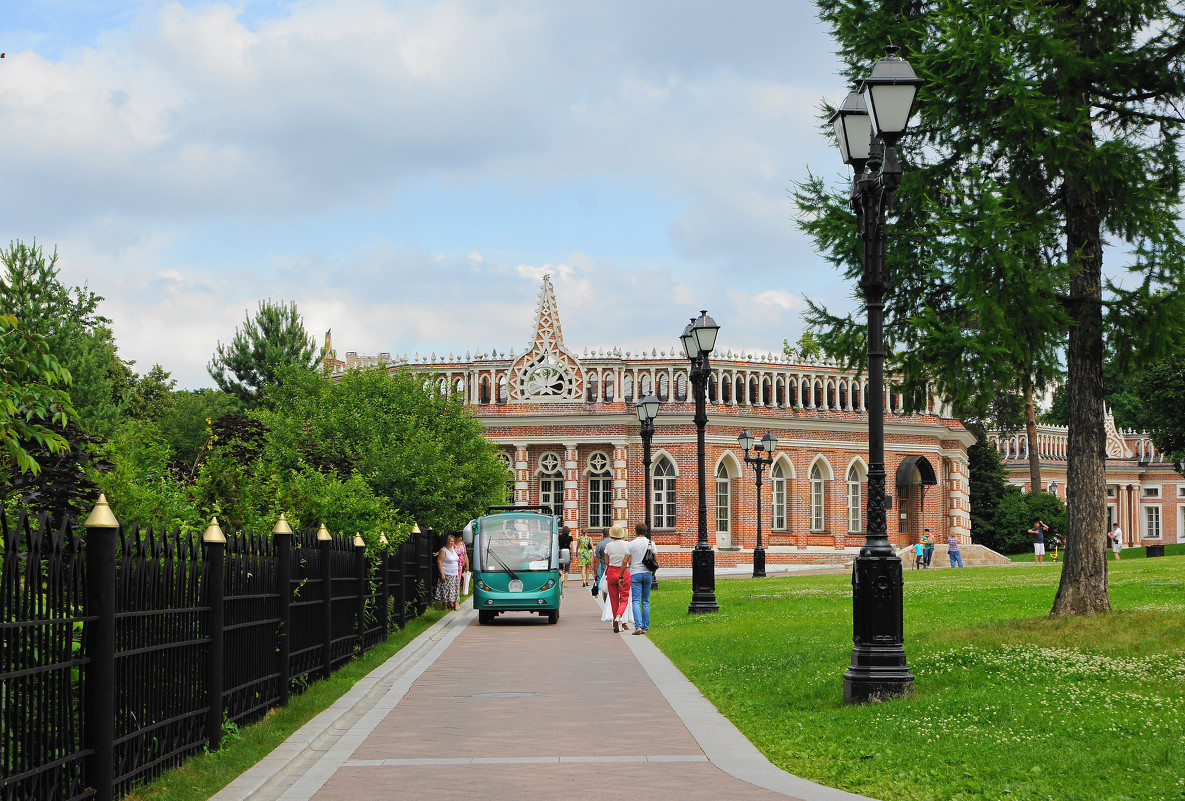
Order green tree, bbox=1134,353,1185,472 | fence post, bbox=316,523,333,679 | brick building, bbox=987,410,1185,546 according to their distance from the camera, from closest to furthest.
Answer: fence post, bbox=316,523,333,679 < green tree, bbox=1134,353,1185,472 < brick building, bbox=987,410,1185,546

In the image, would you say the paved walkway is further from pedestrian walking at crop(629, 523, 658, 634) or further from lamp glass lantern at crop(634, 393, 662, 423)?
lamp glass lantern at crop(634, 393, 662, 423)

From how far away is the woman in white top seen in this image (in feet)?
95.3

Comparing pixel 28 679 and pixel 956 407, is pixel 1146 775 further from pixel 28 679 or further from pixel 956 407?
pixel 956 407

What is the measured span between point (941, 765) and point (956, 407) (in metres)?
8.88

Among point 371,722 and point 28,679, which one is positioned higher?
point 28,679

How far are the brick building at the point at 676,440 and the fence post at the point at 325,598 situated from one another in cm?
3690

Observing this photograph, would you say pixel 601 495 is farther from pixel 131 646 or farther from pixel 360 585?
pixel 131 646

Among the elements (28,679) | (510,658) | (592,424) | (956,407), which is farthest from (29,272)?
(28,679)

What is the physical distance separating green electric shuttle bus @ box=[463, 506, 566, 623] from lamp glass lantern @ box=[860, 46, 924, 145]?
48.9 feet

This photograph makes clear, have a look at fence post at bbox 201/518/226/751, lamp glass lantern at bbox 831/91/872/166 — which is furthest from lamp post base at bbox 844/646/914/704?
fence post at bbox 201/518/226/751

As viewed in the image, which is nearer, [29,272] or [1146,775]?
[1146,775]

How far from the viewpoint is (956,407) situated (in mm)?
16531

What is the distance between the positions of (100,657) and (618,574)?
51.3 ft

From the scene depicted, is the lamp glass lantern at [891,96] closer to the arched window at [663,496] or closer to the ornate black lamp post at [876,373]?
the ornate black lamp post at [876,373]
